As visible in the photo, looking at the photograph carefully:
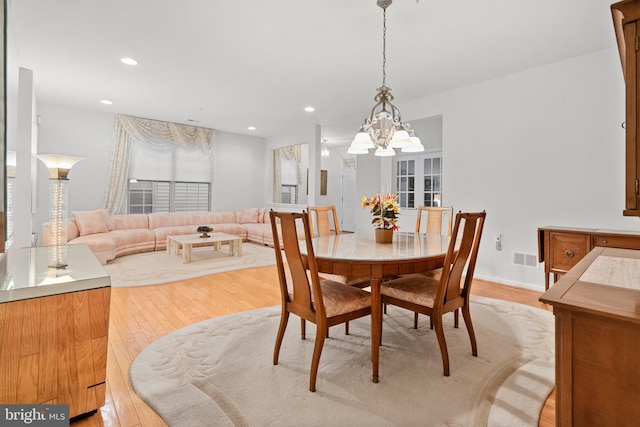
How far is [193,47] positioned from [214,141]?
4.36 metres

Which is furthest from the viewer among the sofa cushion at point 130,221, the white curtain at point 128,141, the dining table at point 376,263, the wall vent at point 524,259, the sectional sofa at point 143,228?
the white curtain at point 128,141

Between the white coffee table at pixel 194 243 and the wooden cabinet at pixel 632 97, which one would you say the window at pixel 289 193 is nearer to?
the white coffee table at pixel 194 243

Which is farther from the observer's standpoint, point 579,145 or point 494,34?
point 579,145

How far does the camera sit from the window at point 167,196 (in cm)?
662

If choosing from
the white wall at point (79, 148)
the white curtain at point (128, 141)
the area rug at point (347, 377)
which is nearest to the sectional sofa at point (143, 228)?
the white curtain at point (128, 141)

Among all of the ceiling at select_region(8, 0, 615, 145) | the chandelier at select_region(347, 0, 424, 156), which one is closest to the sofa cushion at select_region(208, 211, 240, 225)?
the ceiling at select_region(8, 0, 615, 145)

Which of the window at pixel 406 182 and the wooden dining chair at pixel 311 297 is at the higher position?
the window at pixel 406 182

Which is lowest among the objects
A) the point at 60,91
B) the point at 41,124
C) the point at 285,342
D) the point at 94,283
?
the point at 285,342

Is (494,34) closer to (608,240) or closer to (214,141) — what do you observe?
(608,240)

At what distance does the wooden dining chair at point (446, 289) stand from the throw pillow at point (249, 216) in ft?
19.1

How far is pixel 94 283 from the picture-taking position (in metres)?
1.47

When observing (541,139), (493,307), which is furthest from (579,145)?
(493,307)

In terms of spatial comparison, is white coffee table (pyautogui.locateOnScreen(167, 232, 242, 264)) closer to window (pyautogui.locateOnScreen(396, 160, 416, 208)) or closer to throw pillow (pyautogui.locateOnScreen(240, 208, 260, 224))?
throw pillow (pyautogui.locateOnScreen(240, 208, 260, 224))

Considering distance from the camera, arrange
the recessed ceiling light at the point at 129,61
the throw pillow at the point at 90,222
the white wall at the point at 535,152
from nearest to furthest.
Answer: the white wall at the point at 535,152 < the recessed ceiling light at the point at 129,61 < the throw pillow at the point at 90,222
